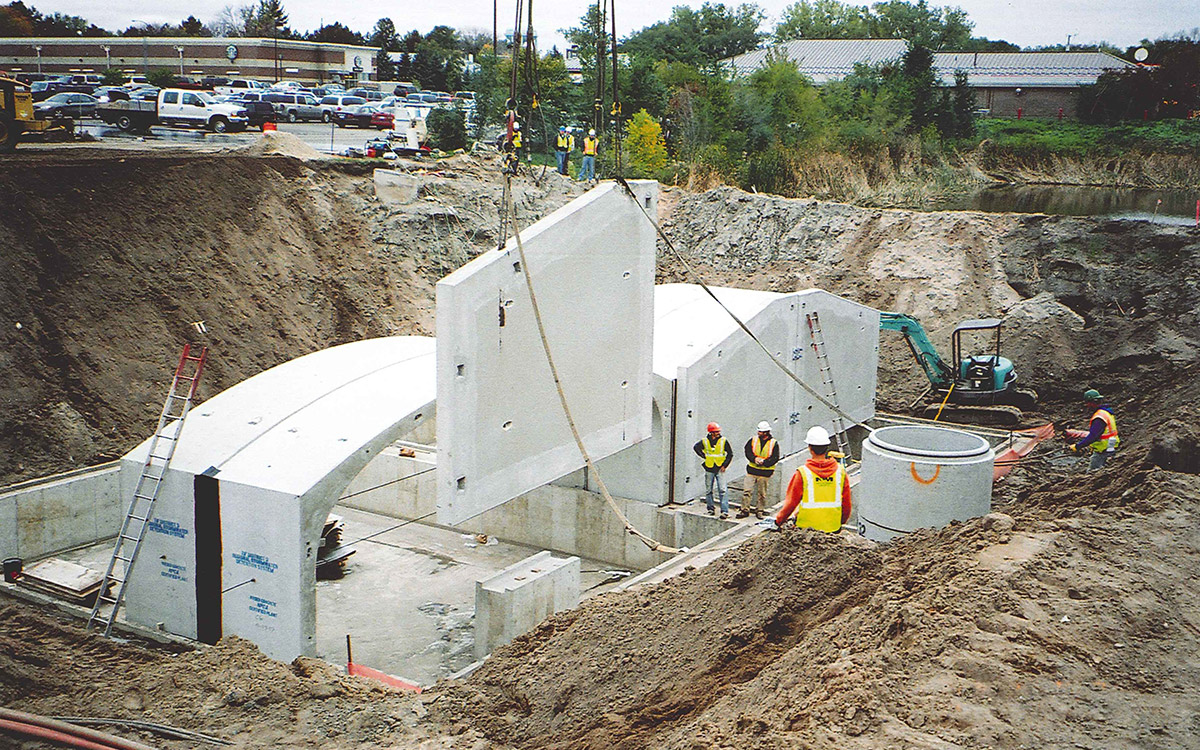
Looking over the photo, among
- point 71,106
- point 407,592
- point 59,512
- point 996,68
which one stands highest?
point 996,68

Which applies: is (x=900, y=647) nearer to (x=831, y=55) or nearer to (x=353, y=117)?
(x=353, y=117)

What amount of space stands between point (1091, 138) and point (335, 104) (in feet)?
110

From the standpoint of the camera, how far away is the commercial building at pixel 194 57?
59.4m

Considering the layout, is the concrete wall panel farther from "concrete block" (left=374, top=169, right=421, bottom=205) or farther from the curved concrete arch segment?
"concrete block" (left=374, top=169, right=421, bottom=205)

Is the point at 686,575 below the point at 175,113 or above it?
below

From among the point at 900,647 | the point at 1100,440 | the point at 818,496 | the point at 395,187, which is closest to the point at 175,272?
the point at 395,187

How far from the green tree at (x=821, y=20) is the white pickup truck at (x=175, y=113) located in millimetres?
63171

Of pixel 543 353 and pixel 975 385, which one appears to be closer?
pixel 543 353

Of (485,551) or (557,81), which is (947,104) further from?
(485,551)

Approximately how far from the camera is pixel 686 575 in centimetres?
989

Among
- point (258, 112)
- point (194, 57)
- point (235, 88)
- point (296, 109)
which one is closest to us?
point (258, 112)

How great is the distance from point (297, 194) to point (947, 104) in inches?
1236

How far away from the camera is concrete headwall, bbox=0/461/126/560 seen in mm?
13664

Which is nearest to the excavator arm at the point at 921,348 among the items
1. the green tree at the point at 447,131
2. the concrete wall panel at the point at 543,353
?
the concrete wall panel at the point at 543,353
